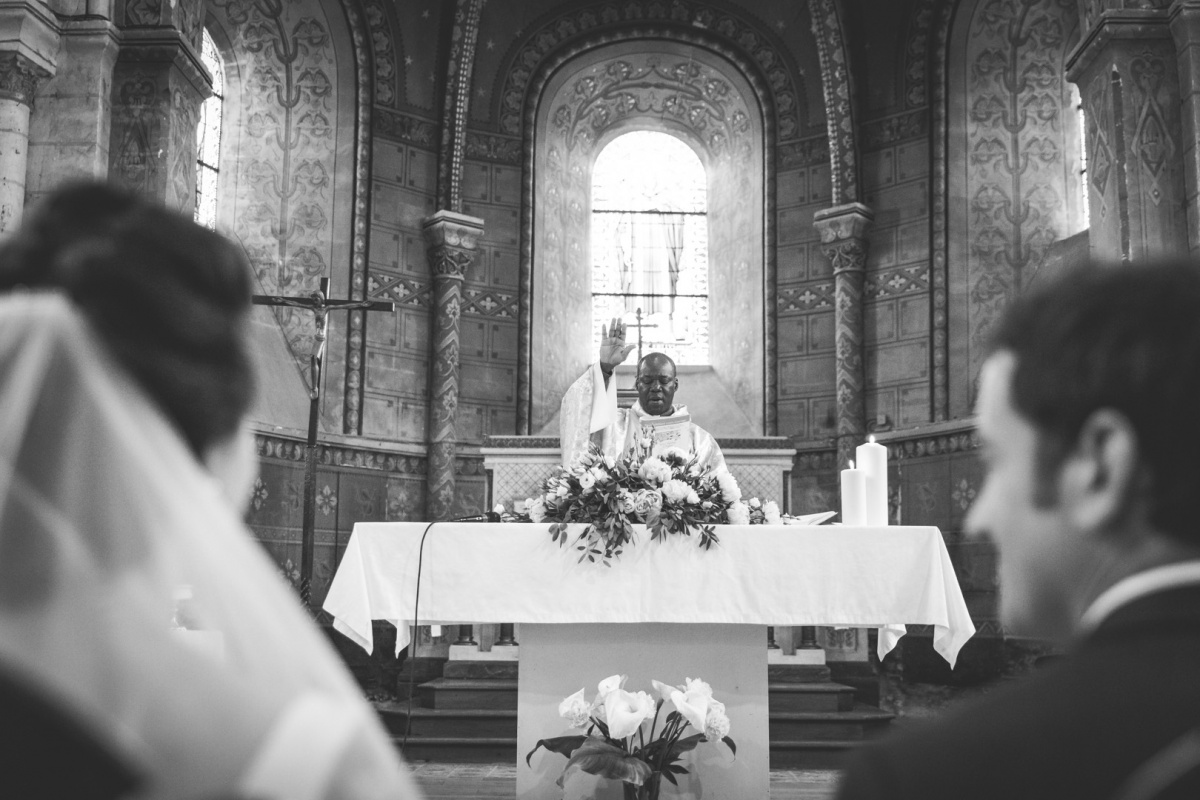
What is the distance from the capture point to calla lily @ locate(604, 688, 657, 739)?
14.5ft

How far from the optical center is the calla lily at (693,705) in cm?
450

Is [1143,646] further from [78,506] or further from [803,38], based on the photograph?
[803,38]

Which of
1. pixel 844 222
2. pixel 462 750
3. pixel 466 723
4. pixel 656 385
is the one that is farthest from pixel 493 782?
pixel 844 222

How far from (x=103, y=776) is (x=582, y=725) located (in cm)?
394

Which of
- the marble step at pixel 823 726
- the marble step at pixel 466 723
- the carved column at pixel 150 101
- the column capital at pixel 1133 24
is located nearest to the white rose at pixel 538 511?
the marble step at pixel 466 723

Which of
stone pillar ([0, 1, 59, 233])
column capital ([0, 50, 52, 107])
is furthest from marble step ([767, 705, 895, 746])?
column capital ([0, 50, 52, 107])

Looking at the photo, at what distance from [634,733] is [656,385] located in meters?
2.43

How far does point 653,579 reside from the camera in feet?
15.5

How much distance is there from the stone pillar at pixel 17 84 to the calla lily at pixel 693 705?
4.51 m

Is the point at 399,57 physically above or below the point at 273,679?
above

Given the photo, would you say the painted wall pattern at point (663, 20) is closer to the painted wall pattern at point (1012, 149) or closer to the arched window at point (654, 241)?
the arched window at point (654, 241)

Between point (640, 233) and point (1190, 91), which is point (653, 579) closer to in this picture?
point (1190, 91)

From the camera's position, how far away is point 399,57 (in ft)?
36.4

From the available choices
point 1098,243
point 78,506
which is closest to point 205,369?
point 78,506
